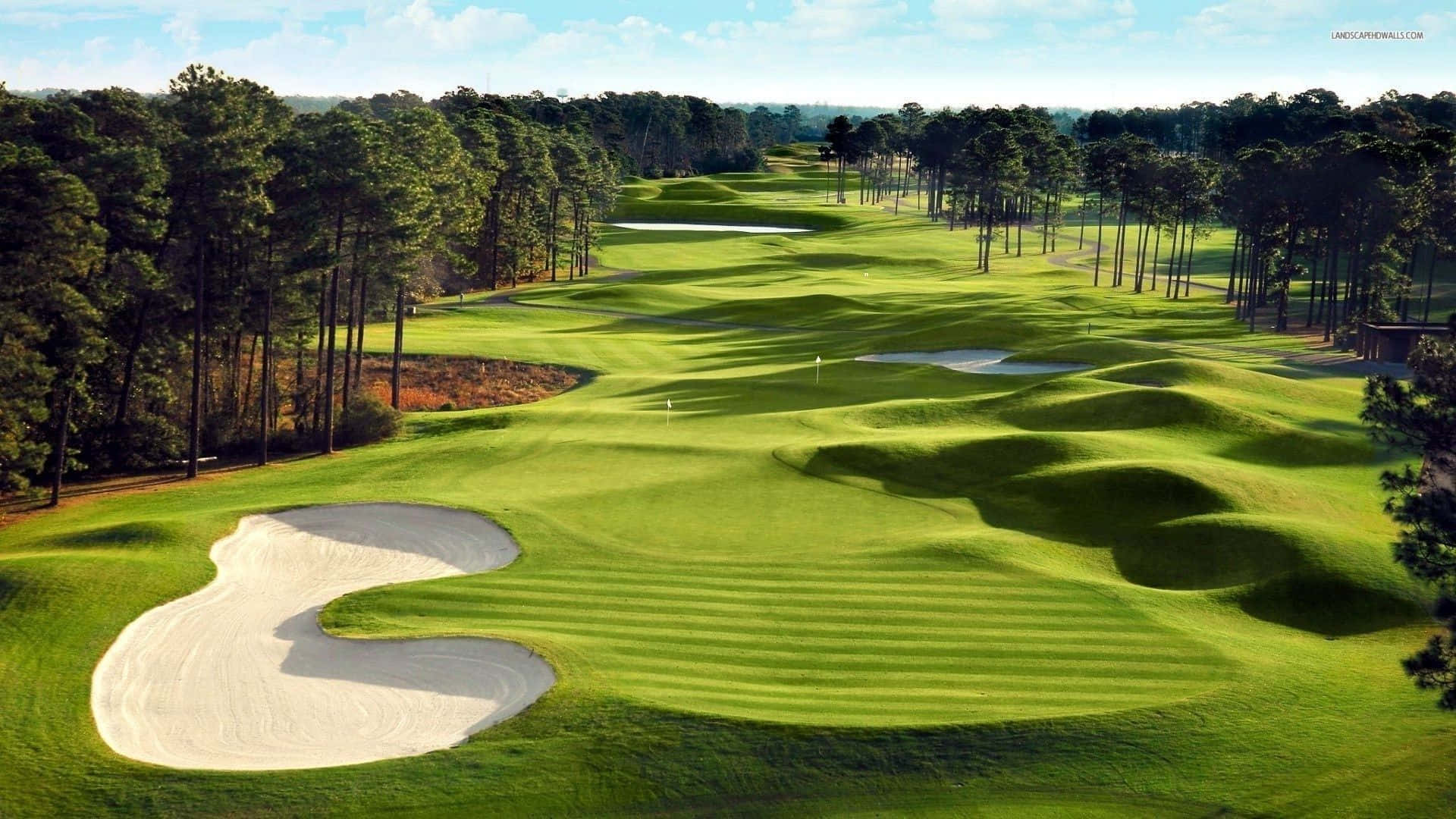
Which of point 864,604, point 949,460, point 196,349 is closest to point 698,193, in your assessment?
point 196,349

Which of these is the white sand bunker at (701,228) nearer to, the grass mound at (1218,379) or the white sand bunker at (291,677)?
the grass mound at (1218,379)

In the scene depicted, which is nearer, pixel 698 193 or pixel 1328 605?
pixel 1328 605

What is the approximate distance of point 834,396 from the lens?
2324 inches

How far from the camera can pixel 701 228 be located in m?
172

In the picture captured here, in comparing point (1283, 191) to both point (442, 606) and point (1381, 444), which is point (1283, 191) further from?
point (442, 606)

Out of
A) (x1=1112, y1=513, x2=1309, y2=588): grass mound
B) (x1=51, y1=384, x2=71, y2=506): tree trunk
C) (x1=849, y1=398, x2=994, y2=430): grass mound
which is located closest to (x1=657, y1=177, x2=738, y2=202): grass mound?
(x1=849, y1=398, x2=994, y2=430): grass mound

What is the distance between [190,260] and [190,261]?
3cm

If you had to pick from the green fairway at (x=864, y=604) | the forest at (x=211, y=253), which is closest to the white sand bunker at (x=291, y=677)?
the green fairway at (x=864, y=604)

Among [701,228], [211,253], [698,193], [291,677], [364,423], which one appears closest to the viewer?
[291,677]

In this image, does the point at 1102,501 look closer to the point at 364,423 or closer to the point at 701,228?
the point at 364,423

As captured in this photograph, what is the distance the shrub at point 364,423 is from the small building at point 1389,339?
55700 millimetres

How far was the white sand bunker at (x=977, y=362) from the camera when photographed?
63594mm

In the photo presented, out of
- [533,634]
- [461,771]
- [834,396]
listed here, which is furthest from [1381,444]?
[461,771]

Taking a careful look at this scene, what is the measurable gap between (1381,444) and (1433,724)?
88.3ft
